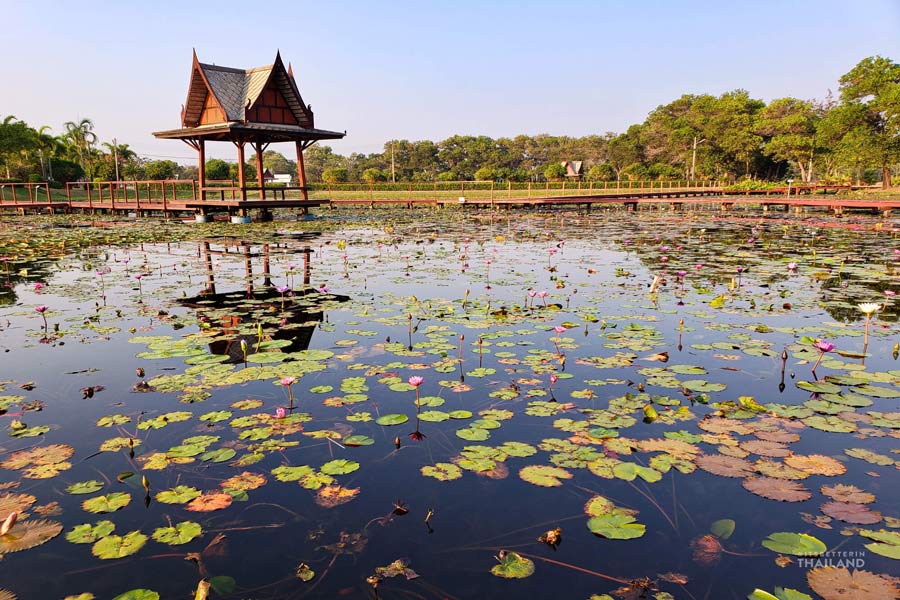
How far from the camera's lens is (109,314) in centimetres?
562

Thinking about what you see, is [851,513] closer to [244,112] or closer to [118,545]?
[118,545]

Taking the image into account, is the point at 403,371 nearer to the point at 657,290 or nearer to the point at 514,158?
the point at 657,290

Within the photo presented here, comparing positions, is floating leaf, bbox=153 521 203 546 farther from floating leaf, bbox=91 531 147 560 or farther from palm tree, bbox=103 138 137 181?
palm tree, bbox=103 138 137 181

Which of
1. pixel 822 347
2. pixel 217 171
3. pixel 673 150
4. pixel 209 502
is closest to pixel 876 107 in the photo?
pixel 673 150

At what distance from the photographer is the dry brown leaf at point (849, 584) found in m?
1.76

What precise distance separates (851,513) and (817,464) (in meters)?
0.41

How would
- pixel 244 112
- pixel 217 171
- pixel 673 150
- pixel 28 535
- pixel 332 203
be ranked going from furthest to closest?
pixel 673 150, pixel 217 171, pixel 332 203, pixel 244 112, pixel 28 535

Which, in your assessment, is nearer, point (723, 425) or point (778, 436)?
point (778, 436)

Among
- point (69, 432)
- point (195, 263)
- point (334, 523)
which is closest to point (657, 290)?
point (334, 523)

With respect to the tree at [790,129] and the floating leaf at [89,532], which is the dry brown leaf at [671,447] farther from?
the tree at [790,129]

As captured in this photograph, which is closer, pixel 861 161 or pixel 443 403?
pixel 443 403

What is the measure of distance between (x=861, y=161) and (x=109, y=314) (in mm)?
42440

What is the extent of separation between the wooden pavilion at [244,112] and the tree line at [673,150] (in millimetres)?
23572

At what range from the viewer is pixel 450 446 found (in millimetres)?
2830
